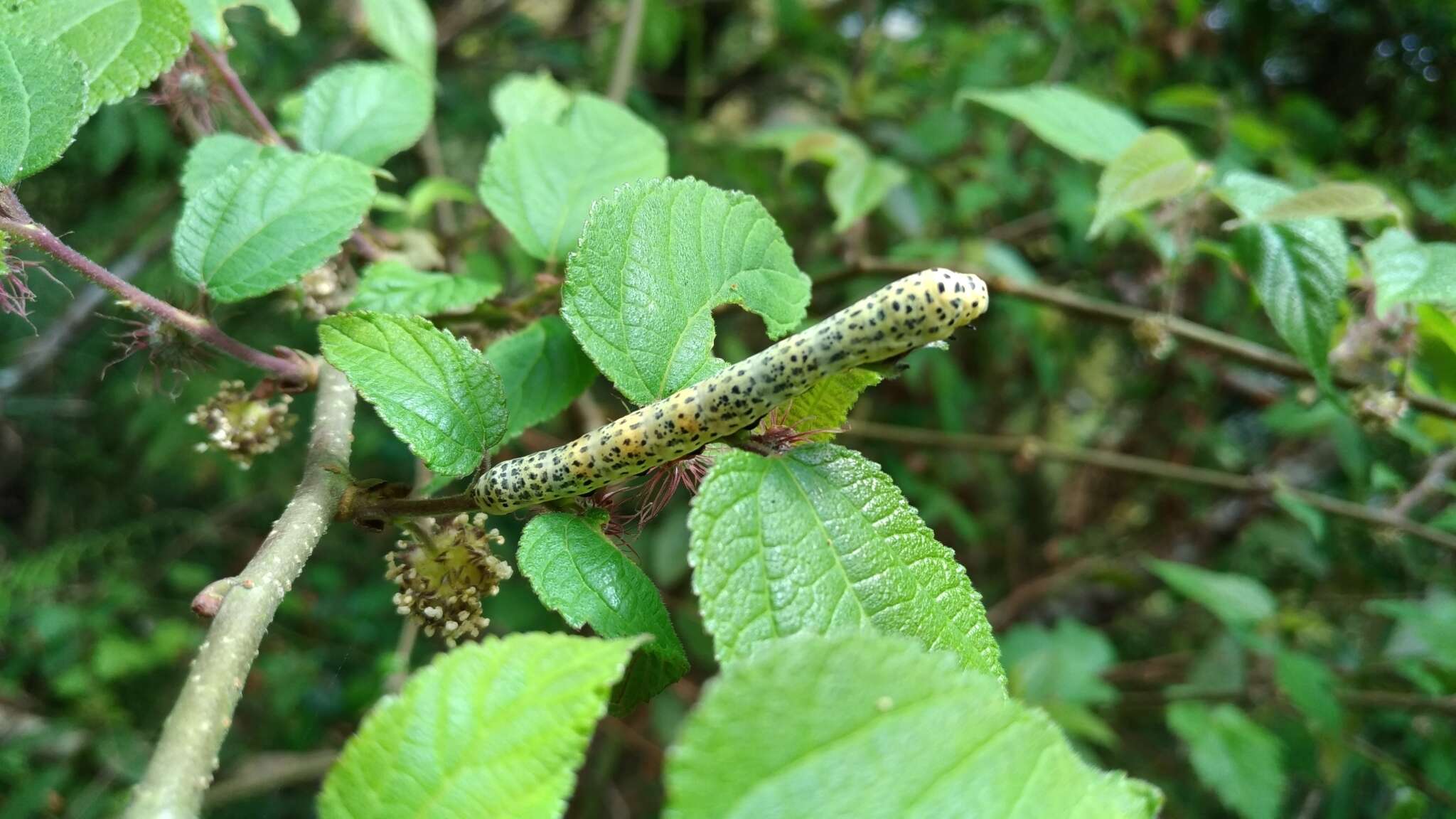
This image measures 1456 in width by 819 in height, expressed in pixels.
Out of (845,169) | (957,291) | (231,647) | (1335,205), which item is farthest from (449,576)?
(845,169)

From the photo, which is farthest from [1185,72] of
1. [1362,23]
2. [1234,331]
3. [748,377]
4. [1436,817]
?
[748,377]

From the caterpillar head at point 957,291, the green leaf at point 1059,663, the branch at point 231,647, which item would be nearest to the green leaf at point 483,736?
the branch at point 231,647

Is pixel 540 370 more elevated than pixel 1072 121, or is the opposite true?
pixel 540 370

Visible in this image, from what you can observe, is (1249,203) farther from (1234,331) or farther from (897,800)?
(1234,331)

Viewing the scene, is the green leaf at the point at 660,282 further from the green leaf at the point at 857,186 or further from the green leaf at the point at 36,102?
the green leaf at the point at 857,186

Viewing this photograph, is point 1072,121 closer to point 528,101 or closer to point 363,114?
point 528,101

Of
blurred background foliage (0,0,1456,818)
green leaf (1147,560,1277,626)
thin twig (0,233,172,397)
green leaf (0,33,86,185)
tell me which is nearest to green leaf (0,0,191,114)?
green leaf (0,33,86,185)

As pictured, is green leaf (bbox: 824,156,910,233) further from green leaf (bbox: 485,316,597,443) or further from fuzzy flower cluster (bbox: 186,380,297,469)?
fuzzy flower cluster (bbox: 186,380,297,469)
